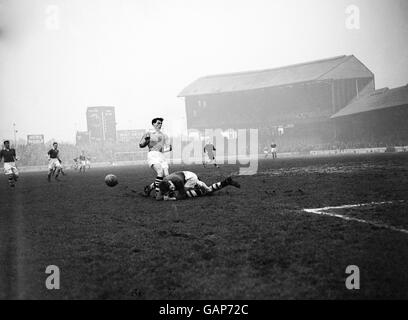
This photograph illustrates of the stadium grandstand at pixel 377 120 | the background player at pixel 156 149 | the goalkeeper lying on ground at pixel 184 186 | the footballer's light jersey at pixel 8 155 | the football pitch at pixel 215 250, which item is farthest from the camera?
the stadium grandstand at pixel 377 120

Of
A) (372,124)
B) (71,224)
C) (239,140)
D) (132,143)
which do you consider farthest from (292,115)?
(71,224)

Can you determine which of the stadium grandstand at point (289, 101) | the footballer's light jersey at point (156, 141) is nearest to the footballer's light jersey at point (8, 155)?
the footballer's light jersey at point (156, 141)

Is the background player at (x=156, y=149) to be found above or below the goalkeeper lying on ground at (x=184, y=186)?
above

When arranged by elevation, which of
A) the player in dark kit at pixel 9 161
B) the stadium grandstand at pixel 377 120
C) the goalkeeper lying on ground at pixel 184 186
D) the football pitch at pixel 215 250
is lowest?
the football pitch at pixel 215 250

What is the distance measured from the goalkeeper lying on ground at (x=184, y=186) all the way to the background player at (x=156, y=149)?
798mm

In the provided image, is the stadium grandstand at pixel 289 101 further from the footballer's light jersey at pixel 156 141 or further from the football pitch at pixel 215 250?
the football pitch at pixel 215 250

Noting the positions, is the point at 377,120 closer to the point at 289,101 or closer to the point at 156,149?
the point at 289,101

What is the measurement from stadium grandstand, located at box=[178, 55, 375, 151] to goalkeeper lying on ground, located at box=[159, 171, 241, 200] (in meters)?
34.6

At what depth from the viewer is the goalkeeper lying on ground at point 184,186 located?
8796 millimetres

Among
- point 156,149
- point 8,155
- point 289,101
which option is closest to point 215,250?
point 156,149

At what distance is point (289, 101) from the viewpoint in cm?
4834

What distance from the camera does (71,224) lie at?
259 inches

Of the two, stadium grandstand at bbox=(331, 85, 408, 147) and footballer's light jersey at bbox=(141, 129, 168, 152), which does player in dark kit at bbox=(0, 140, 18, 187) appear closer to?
footballer's light jersey at bbox=(141, 129, 168, 152)
